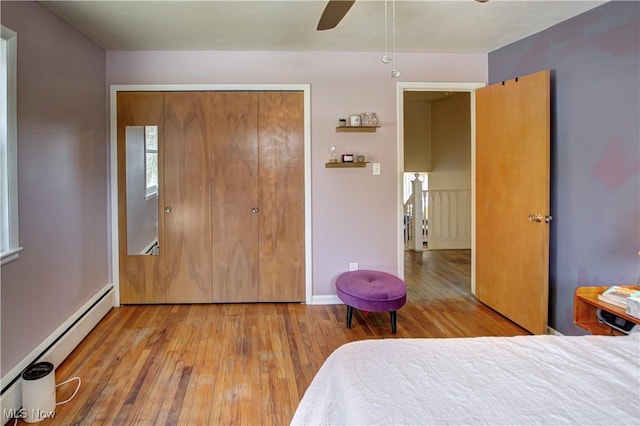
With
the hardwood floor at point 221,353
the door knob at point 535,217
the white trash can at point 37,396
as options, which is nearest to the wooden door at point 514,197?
the door knob at point 535,217

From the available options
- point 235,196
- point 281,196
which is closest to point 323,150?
point 281,196

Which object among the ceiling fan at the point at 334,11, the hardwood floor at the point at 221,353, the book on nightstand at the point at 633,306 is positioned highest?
the ceiling fan at the point at 334,11

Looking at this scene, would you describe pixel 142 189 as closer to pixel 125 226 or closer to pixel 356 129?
pixel 125 226

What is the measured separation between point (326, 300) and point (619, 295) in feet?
7.79

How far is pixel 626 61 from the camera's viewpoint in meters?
2.49

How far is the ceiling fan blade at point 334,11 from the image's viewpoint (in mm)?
2047

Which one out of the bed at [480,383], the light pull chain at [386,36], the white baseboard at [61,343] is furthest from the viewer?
the light pull chain at [386,36]

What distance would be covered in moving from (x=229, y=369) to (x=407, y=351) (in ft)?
5.01

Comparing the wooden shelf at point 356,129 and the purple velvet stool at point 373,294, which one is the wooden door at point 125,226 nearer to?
the wooden shelf at point 356,129

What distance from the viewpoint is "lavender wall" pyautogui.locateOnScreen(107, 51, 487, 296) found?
381 cm

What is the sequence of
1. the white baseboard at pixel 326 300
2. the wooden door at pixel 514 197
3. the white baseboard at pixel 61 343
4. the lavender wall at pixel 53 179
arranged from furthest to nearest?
the white baseboard at pixel 326 300, the wooden door at pixel 514 197, the lavender wall at pixel 53 179, the white baseboard at pixel 61 343

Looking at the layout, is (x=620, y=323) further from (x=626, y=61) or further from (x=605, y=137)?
(x=626, y=61)

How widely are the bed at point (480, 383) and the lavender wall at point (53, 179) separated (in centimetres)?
189

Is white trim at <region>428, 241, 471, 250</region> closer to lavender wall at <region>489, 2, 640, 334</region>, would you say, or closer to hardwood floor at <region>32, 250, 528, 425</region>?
hardwood floor at <region>32, 250, 528, 425</region>
